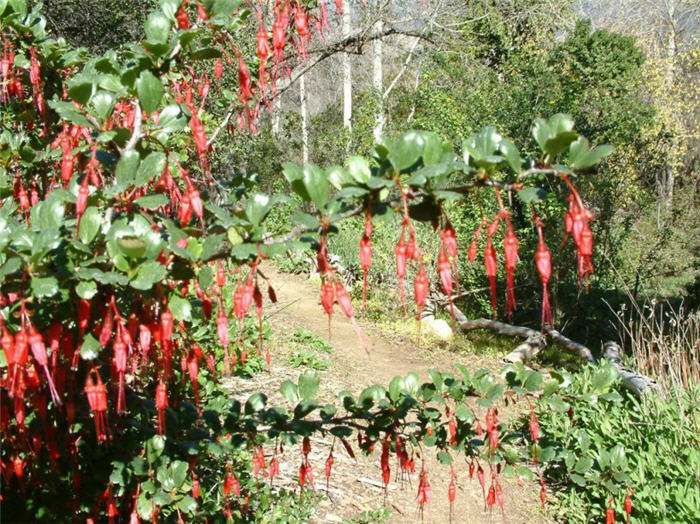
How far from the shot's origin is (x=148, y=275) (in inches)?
43.8

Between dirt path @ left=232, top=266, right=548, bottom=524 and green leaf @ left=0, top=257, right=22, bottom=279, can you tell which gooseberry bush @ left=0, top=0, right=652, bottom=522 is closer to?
green leaf @ left=0, top=257, right=22, bottom=279

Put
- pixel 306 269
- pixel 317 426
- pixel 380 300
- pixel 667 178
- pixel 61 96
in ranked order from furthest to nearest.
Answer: pixel 667 178, pixel 306 269, pixel 380 300, pixel 61 96, pixel 317 426

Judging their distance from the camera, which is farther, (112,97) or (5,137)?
(5,137)

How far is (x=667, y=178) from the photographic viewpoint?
14680mm

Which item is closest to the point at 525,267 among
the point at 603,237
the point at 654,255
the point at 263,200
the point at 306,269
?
the point at 603,237

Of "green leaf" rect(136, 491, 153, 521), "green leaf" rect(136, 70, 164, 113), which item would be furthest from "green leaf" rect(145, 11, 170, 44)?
"green leaf" rect(136, 491, 153, 521)

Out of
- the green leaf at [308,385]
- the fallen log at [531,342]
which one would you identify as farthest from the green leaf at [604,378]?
the fallen log at [531,342]

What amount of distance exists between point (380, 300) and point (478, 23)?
309 inches

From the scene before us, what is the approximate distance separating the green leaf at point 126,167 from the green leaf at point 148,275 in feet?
0.63

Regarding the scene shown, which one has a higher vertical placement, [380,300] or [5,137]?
[5,137]

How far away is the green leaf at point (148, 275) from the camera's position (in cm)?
110

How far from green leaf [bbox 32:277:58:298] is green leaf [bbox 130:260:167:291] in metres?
0.12

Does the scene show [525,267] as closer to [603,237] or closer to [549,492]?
[603,237]

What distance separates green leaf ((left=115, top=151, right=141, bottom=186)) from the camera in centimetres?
122
